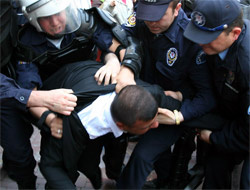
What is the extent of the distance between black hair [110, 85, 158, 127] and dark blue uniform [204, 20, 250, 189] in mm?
534

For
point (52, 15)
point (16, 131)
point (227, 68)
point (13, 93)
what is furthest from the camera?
point (16, 131)

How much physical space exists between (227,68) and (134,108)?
2.15 feet

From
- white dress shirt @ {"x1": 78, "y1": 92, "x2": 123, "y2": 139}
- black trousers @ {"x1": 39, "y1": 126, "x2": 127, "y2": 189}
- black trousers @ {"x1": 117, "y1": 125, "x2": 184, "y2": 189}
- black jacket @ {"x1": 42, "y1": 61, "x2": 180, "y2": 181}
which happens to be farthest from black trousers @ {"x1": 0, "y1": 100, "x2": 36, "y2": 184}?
black trousers @ {"x1": 117, "y1": 125, "x2": 184, "y2": 189}

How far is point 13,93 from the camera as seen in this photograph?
2117mm

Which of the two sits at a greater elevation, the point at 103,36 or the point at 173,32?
the point at 173,32

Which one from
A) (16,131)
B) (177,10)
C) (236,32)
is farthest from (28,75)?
(236,32)

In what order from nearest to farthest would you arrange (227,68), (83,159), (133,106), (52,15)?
(133,106) → (227,68) → (52,15) → (83,159)

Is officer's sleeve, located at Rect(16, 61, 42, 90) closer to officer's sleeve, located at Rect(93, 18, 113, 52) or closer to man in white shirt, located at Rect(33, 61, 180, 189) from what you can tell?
man in white shirt, located at Rect(33, 61, 180, 189)

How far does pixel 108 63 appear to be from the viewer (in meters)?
2.41

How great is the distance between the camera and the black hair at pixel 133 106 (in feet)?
6.04

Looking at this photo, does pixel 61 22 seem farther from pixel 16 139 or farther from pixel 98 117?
pixel 16 139

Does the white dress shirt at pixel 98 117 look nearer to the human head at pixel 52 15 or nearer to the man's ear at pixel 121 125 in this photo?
the man's ear at pixel 121 125

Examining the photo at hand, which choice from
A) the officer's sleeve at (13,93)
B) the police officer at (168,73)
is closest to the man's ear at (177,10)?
the police officer at (168,73)

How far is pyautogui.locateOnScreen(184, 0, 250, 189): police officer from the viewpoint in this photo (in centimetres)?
191
